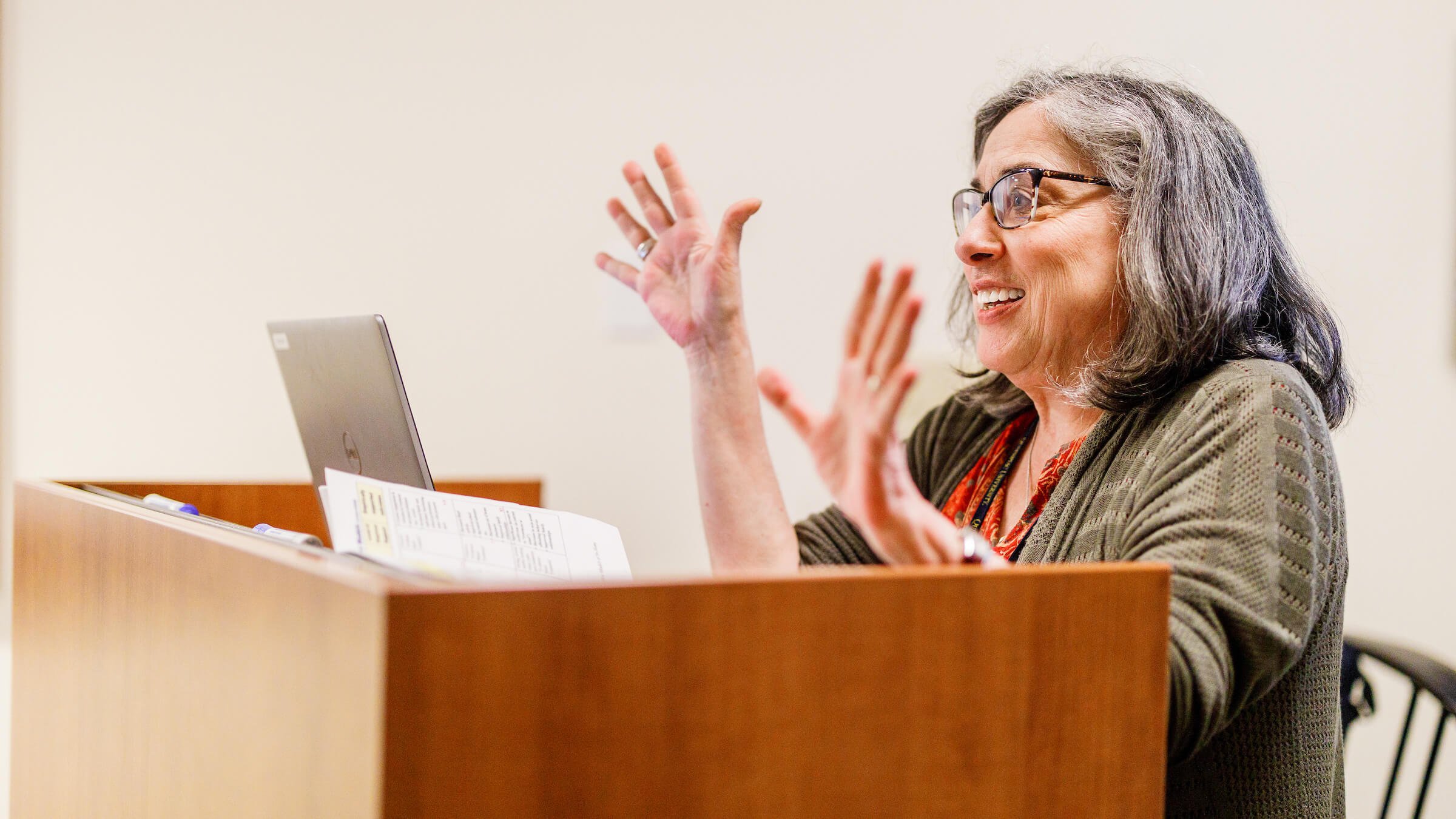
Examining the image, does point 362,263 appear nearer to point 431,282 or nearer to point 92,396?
point 431,282

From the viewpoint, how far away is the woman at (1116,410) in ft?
2.62

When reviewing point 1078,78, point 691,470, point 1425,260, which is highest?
point 1078,78

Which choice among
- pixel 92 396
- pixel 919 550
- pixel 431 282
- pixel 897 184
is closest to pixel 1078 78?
pixel 919 550

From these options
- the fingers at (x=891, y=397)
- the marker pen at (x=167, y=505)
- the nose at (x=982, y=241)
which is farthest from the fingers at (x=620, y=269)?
the fingers at (x=891, y=397)

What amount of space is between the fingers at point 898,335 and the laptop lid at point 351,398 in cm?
46

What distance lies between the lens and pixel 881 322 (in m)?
0.73

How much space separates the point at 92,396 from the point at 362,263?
0.54 m

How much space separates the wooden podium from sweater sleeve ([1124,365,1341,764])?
0.33 ft

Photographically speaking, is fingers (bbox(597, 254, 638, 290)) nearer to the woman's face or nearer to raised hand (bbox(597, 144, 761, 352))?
raised hand (bbox(597, 144, 761, 352))

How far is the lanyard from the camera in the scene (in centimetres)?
135

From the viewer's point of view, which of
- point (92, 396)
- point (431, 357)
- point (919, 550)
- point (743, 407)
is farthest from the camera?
point (431, 357)

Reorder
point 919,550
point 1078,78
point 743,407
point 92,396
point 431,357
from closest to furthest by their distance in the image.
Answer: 1. point 919,550
2. point 743,407
3. point 1078,78
4. point 92,396
5. point 431,357

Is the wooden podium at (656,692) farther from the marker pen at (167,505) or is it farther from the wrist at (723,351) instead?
the wrist at (723,351)

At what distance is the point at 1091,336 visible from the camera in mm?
1246
